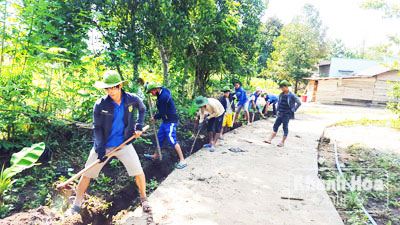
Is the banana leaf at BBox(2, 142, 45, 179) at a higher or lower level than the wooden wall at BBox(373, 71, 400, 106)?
lower

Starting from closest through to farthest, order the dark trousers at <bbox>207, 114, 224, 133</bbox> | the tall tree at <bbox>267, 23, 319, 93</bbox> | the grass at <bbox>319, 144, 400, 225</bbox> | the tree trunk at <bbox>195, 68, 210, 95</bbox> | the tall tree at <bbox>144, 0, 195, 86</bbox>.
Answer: the grass at <bbox>319, 144, 400, 225</bbox> → the tall tree at <bbox>144, 0, 195, 86</bbox> → the dark trousers at <bbox>207, 114, 224, 133</bbox> → the tree trunk at <bbox>195, 68, 210, 95</bbox> → the tall tree at <bbox>267, 23, 319, 93</bbox>

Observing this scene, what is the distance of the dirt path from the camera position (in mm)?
3362

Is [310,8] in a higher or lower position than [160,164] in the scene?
higher

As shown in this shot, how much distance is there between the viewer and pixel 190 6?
7.51 meters

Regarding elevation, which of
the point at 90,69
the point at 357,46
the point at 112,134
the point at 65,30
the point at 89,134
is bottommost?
the point at 89,134

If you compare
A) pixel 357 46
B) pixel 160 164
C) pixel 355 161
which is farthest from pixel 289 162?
pixel 357 46

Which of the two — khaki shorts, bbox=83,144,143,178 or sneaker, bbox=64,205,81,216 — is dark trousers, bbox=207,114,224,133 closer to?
khaki shorts, bbox=83,144,143,178

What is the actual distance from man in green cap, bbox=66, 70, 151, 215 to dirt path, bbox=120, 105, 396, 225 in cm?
51

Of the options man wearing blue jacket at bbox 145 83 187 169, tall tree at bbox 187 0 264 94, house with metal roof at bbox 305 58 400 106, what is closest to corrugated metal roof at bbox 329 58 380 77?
house with metal roof at bbox 305 58 400 106

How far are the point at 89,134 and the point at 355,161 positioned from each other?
6352 mm

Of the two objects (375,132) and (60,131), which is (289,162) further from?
(375,132)

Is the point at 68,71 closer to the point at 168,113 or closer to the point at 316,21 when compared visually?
the point at 168,113

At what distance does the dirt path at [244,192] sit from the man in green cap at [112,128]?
0.51 m

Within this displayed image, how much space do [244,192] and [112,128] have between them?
7.78ft
